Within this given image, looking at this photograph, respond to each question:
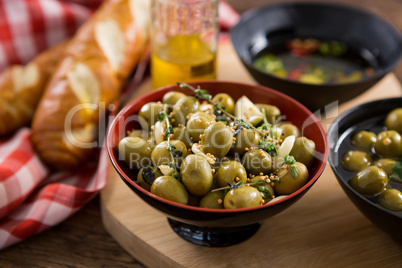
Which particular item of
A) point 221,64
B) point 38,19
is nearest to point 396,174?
point 221,64

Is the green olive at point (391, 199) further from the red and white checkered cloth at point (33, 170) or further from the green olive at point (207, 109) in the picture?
the red and white checkered cloth at point (33, 170)

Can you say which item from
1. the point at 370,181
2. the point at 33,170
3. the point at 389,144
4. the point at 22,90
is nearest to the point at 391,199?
the point at 370,181

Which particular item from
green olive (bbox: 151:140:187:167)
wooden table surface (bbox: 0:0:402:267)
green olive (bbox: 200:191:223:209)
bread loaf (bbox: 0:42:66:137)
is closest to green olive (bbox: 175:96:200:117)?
green olive (bbox: 151:140:187:167)

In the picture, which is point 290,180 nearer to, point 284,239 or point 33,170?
point 284,239

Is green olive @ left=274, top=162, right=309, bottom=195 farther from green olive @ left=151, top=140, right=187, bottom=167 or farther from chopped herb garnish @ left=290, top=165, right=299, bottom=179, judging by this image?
green olive @ left=151, top=140, right=187, bottom=167

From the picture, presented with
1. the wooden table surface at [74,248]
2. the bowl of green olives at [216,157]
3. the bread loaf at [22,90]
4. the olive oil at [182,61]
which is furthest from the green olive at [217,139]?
the bread loaf at [22,90]

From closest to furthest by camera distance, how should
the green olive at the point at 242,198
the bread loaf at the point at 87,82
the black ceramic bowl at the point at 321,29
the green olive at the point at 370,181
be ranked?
the green olive at the point at 242,198 → the green olive at the point at 370,181 → the bread loaf at the point at 87,82 → the black ceramic bowl at the point at 321,29
